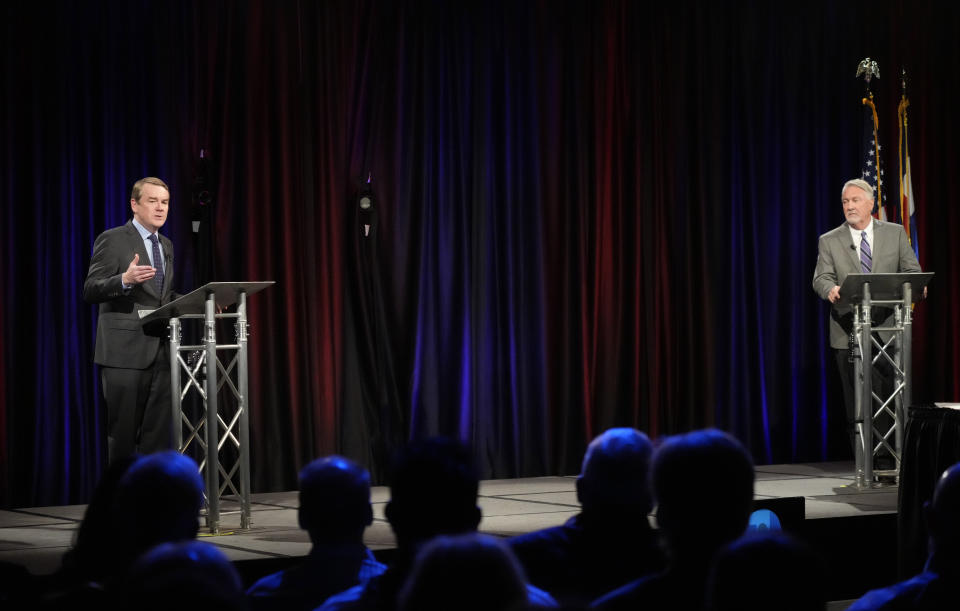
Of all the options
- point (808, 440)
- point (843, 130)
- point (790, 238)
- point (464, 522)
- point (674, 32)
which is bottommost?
point (808, 440)

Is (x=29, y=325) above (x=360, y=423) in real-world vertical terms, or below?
above

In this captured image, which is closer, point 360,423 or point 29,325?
point 29,325

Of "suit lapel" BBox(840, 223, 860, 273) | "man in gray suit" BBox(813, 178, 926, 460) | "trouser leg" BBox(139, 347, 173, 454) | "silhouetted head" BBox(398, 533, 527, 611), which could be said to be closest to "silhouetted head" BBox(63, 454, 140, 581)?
"silhouetted head" BBox(398, 533, 527, 611)

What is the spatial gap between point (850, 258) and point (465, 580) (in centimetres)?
606

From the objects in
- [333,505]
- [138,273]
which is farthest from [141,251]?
[333,505]

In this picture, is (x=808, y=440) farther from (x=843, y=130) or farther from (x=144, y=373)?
(x=144, y=373)

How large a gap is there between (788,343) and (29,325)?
4918 millimetres

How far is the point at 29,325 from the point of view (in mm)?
6477

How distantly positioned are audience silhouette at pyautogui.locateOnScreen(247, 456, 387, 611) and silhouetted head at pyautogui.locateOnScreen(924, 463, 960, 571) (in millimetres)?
1013

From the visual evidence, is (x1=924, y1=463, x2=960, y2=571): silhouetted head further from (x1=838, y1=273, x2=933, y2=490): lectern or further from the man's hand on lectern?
the man's hand on lectern

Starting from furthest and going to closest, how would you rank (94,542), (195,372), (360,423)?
1. (360,423)
2. (195,372)
3. (94,542)

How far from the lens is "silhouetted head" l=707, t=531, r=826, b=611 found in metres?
1.33

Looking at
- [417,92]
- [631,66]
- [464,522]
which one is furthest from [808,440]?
[464,522]

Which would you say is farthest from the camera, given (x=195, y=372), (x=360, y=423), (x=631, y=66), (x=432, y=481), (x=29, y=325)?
(x=631, y=66)
